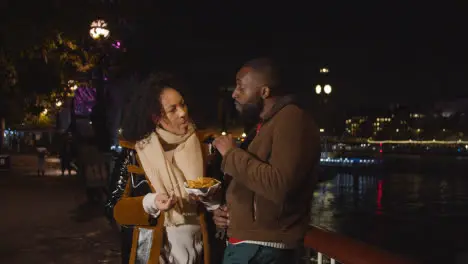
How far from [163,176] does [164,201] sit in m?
0.26

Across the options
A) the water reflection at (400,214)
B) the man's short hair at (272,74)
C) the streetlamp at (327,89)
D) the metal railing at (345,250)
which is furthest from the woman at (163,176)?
the streetlamp at (327,89)

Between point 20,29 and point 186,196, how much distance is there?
9849mm

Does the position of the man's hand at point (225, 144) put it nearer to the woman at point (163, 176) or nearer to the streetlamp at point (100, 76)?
the woman at point (163, 176)

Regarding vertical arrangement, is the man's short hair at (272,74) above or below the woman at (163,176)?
above

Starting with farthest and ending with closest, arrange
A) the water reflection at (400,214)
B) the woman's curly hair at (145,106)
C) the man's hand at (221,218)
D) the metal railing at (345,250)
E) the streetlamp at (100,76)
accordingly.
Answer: the streetlamp at (100,76), the water reflection at (400,214), the woman's curly hair at (145,106), the man's hand at (221,218), the metal railing at (345,250)

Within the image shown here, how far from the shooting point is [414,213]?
72.3ft

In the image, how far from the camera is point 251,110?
3.20 meters

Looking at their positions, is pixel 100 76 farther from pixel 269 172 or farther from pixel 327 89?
pixel 269 172

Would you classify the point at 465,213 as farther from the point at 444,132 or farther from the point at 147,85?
the point at 444,132

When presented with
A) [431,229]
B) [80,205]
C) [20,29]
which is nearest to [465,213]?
[431,229]

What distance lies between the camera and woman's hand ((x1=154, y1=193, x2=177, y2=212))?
3664 mm

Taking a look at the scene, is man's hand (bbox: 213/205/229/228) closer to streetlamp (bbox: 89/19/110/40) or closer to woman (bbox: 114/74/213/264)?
woman (bbox: 114/74/213/264)

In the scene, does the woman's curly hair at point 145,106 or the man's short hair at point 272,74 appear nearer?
the man's short hair at point 272,74

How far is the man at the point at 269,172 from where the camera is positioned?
9.44 ft
